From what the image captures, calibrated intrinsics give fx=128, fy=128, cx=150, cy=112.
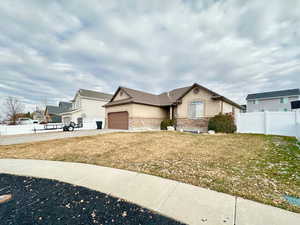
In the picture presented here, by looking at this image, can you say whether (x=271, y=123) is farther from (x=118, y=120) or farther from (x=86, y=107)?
(x=86, y=107)

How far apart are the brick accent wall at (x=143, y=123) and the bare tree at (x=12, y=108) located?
919 inches

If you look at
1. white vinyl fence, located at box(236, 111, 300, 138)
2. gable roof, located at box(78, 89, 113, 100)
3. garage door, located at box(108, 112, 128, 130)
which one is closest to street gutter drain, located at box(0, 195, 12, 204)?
garage door, located at box(108, 112, 128, 130)

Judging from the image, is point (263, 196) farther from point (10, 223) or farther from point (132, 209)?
point (10, 223)

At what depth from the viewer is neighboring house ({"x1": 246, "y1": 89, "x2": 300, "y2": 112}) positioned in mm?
27469

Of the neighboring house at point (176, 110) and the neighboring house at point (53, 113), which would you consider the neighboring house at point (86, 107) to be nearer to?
the neighboring house at point (176, 110)

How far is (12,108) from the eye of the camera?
24469 millimetres

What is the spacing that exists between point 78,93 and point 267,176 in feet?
97.0

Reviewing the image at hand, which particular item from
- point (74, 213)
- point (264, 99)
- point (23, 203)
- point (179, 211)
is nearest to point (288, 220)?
point (179, 211)

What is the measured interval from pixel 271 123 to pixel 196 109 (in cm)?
666

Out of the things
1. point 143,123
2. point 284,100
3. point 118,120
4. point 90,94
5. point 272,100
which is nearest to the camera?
point 143,123

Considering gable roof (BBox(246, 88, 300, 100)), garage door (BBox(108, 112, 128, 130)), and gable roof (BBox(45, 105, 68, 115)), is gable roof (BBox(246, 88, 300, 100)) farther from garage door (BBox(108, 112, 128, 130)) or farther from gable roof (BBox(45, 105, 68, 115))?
gable roof (BBox(45, 105, 68, 115))

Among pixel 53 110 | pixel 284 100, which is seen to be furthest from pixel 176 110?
pixel 53 110

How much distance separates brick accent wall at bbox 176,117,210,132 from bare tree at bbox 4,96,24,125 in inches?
1149

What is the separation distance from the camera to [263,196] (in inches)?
105
